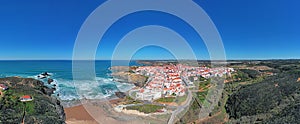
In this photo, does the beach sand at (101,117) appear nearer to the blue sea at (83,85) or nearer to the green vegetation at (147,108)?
the green vegetation at (147,108)

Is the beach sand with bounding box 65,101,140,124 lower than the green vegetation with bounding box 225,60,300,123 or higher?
lower

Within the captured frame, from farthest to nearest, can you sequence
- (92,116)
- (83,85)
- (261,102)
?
(83,85)
(92,116)
(261,102)

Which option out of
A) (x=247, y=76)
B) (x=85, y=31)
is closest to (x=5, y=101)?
(x=85, y=31)

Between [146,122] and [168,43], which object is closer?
[168,43]

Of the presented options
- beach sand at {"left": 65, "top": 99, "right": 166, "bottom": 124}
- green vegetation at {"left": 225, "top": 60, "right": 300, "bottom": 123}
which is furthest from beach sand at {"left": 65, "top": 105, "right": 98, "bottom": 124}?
green vegetation at {"left": 225, "top": 60, "right": 300, "bottom": 123}

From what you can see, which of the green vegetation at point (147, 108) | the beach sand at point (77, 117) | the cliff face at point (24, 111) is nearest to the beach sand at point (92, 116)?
the beach sand at point (77, 117)

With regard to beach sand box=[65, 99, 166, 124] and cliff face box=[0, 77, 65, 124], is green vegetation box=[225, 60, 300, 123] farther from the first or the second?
cliff face box=[0, 77, 65, 124]

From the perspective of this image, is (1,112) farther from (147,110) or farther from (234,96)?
(234,96)

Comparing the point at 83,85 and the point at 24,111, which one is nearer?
the point at 24,111

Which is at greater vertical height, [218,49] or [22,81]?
[218,49]

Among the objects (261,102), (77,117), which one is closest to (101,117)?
(77,117)

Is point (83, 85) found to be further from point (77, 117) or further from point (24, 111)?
point (24, 111)
